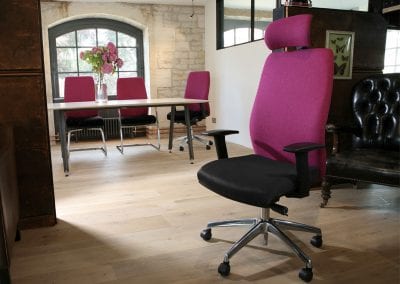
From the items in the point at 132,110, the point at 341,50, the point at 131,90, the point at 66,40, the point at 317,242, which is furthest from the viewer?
the point at 66,40

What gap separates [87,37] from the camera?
5.87 metres

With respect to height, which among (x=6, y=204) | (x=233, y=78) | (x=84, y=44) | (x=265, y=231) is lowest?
(x=265, y=231)

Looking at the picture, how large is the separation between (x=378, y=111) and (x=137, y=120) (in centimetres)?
288

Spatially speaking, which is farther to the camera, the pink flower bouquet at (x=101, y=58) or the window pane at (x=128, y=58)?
the window pane at (x=128, y=58)

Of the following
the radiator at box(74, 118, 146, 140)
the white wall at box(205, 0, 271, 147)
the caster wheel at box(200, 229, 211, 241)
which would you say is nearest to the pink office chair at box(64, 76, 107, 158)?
the radiator at box(74, 118, 146, 140)

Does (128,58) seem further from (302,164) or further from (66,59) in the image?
(302,164)

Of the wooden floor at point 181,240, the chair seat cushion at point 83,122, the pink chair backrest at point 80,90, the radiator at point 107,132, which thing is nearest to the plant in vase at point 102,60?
the chair seat cushion at point 83,122

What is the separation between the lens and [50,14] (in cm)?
545

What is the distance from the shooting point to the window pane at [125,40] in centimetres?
606

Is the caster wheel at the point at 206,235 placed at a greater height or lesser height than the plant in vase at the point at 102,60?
lesser

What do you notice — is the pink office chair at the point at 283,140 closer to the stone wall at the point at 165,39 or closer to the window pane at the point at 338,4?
Answer: the window pane at the point at 338,4

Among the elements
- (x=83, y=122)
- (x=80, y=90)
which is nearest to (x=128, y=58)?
(x=80, y=90)

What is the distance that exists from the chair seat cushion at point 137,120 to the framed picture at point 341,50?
248 cm

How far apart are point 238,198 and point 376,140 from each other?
1.62 m
